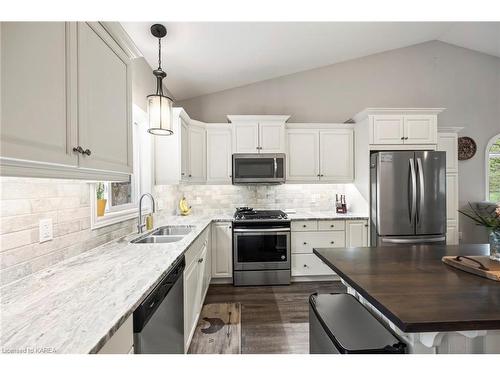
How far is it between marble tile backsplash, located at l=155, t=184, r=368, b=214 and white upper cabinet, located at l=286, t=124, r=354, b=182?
1.00ft

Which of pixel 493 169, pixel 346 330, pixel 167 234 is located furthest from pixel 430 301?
pixel 493 169

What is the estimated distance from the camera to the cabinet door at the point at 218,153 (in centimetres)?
346

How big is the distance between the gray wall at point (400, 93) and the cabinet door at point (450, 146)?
857 mm

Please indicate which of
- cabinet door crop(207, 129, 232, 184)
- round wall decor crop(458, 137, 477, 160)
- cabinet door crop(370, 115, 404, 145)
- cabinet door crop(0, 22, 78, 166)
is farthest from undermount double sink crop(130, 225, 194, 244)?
round wall decor crop(458, 137, 477, 160)

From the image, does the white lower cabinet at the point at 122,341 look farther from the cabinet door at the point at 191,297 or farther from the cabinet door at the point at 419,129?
the cabinet door at the point at 419,129

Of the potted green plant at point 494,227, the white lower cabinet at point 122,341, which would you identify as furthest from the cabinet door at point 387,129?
the white lower cabinet at point 122,341

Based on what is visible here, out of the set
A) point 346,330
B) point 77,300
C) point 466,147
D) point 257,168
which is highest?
point 466,147

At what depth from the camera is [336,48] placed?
327 centimetres

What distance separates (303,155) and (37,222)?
3074mm

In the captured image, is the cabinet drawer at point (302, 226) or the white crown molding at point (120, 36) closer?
the white crown molding at point (120, 36)

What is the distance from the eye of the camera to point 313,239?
317 cm

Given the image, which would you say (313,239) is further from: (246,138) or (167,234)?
(167,234)

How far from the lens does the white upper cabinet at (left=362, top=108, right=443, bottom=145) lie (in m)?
3.06
